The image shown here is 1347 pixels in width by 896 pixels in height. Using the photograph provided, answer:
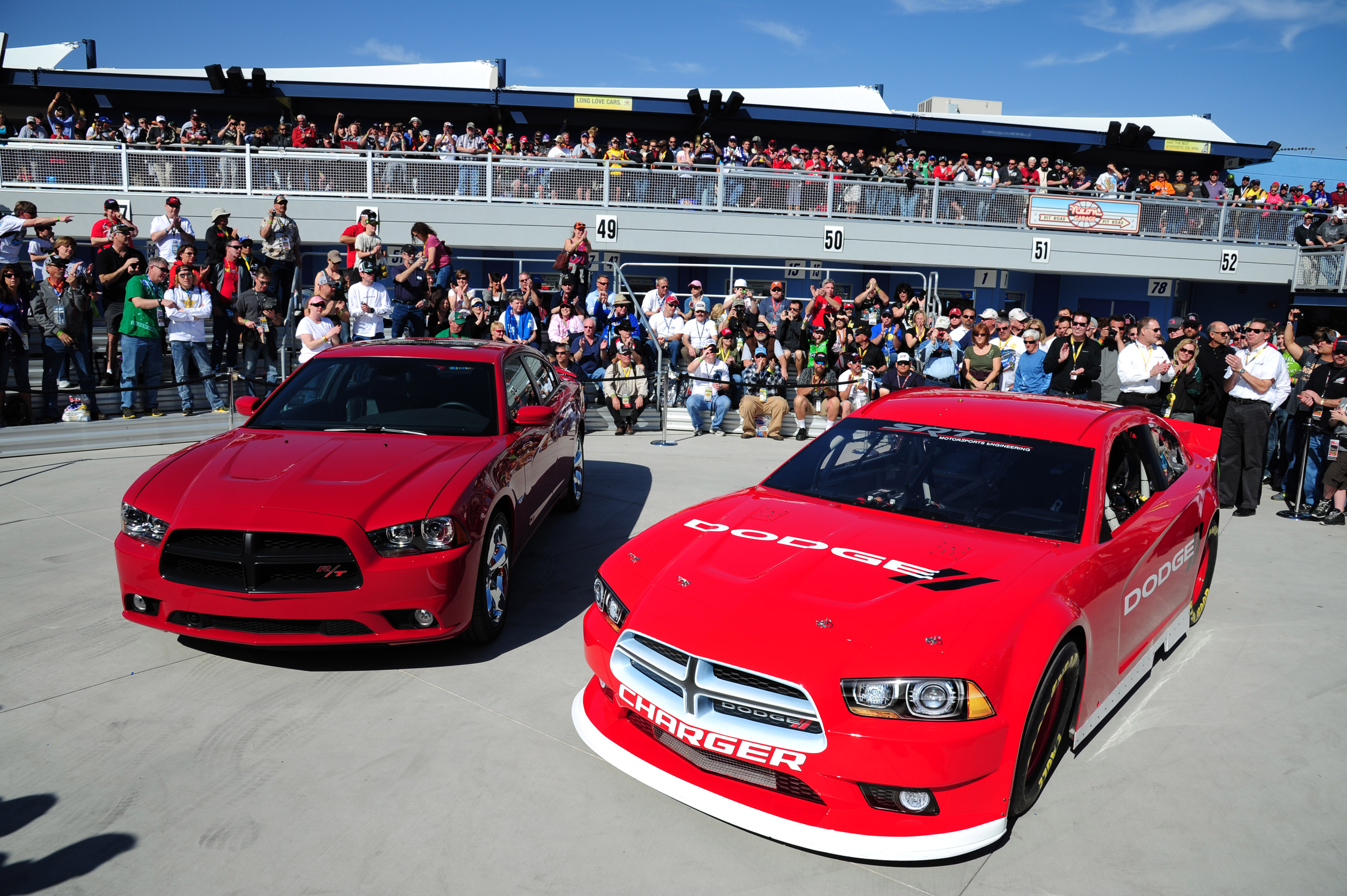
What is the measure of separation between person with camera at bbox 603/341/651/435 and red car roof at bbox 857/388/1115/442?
7.70m

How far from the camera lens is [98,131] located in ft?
66.9

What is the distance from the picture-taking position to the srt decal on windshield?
354 cm

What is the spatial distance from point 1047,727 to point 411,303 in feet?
38.0

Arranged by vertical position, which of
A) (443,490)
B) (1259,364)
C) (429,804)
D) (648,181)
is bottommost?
(429,804)

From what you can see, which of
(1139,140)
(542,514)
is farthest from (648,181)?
(1139,140)

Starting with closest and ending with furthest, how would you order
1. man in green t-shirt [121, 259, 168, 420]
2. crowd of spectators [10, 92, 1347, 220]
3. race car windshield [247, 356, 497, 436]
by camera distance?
1. race car windshield [247, 356, 497, 436]
2. man in green t-shirt [121, 259, 168, 420]
3. crowd of spectators [10, 92, 1347, 220]

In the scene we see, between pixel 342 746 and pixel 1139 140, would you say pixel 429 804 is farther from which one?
pixel 1139 140

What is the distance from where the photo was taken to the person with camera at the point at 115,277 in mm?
11539

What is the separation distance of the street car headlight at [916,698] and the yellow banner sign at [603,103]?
2457 cm

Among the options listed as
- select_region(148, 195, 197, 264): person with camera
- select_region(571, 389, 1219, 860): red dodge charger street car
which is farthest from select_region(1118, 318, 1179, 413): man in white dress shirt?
select_region(148, 195, 197, 264): person with camera

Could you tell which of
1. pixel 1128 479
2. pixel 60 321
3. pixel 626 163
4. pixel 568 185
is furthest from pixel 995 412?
pixel 568 185

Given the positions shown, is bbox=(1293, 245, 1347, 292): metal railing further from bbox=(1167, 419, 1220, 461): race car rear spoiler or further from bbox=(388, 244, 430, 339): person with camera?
bbox=(388, 244, 430, 339): person with camera

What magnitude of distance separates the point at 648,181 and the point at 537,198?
93.3 inches

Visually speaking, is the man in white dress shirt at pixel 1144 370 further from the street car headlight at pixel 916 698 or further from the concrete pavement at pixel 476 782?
the street car headlight at pixel 916 698
